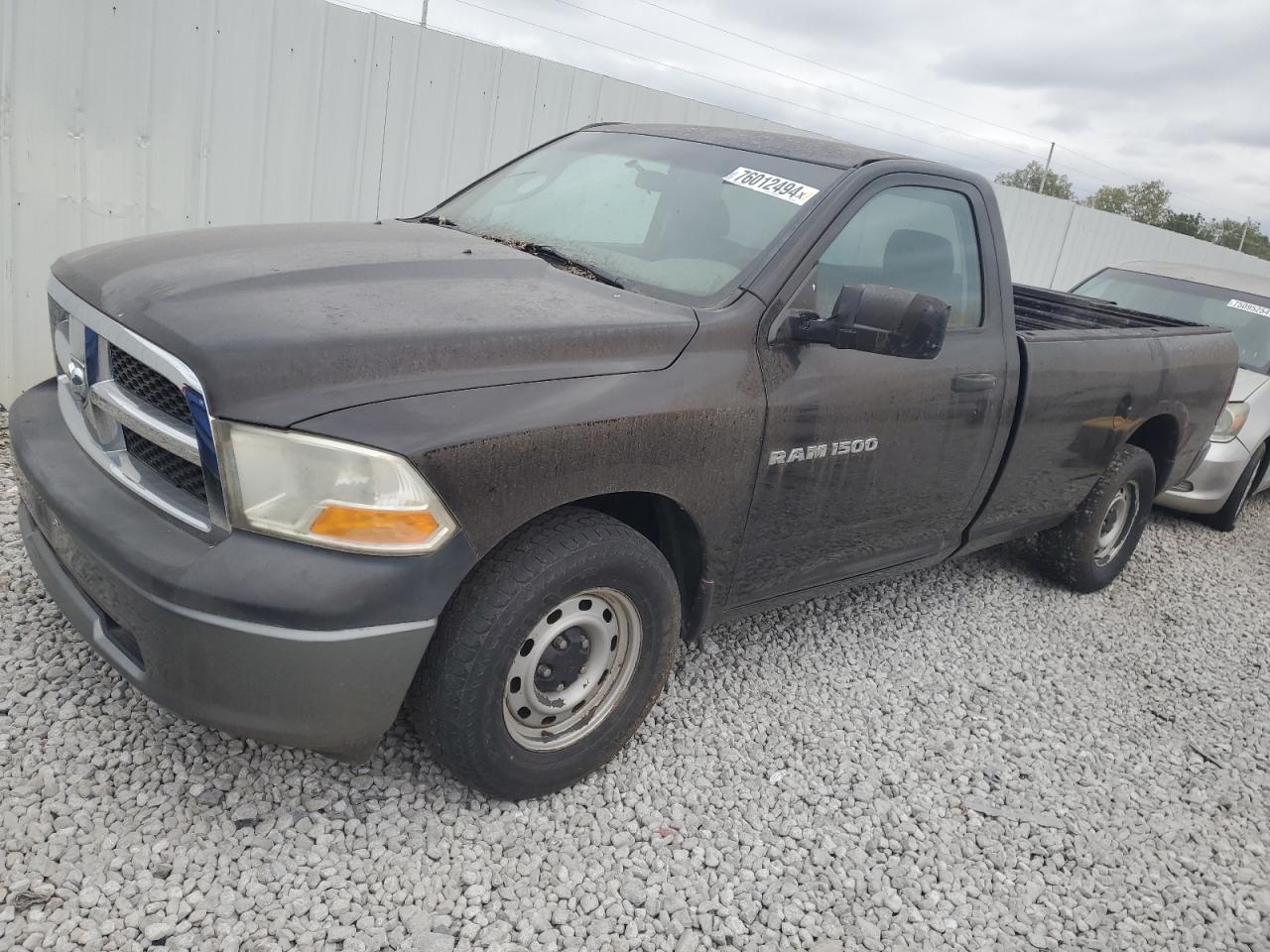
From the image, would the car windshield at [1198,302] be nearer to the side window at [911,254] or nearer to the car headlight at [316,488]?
the side window at [911,254]

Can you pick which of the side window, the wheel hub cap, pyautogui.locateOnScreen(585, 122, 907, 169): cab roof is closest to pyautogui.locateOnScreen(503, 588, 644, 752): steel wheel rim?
the wheel hub cap

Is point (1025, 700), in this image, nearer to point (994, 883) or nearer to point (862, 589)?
point (862, 589)

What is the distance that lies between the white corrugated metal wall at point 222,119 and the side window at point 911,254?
4.03m

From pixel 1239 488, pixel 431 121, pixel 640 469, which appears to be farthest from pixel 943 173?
pixel 1239 488

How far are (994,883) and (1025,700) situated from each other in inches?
49.3

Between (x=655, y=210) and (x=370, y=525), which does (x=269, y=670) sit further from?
(x=655, y=210)

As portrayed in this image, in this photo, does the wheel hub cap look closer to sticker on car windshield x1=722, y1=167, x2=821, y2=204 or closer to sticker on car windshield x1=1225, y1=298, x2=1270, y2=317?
sticker on car windshield x1=722, y1=167, x2=821, y2=204

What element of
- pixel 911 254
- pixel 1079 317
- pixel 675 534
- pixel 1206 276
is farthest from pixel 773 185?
pixel 1206 276

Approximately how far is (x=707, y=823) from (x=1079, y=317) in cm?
386

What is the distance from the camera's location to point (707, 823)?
2.78 m

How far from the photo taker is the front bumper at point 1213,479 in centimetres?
629

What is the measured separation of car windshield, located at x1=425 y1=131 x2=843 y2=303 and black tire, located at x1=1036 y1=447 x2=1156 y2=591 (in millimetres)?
2518

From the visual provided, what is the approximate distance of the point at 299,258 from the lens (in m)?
2.63

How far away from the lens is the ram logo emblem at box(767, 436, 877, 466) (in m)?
2.89
